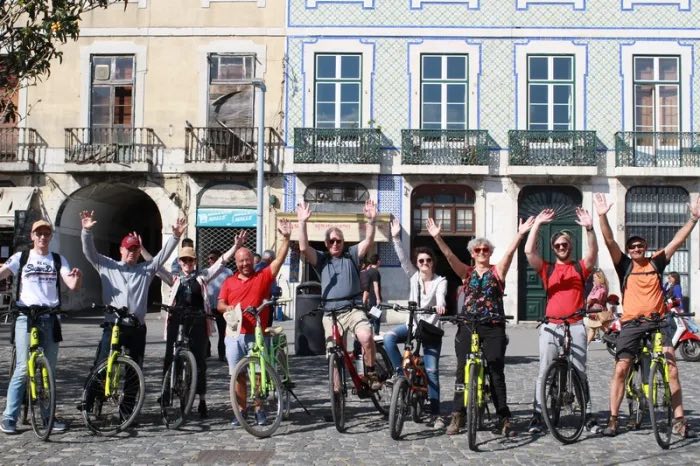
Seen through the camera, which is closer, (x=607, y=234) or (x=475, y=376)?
(x=475, y=376)

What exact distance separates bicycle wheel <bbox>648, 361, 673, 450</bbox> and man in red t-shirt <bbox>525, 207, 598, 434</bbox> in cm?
58

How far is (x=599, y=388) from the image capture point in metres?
10.5

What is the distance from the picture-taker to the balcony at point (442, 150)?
885 inches

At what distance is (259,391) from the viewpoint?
24.1ft

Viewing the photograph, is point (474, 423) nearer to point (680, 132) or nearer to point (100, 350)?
point (100, 350)

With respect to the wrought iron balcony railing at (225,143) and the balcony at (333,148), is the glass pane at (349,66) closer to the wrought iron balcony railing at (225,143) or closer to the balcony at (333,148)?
the balcony at (333,148)

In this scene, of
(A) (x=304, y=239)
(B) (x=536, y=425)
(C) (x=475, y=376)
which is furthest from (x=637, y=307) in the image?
(A) (x=304, y=239)

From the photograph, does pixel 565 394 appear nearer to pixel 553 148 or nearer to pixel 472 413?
pixel 472 413

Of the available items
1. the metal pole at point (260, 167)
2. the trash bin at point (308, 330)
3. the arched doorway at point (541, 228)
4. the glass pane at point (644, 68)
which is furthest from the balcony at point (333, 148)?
the trash bin at point (308, 330)

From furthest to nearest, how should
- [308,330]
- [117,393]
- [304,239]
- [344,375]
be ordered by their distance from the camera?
[308,330], [304,239], [344,375], [117,393]

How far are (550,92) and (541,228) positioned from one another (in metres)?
3.67

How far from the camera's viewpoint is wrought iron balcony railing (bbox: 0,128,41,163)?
2338 centimetres

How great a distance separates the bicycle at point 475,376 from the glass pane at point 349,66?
16.4 m

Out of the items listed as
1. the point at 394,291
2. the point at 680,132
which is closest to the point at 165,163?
the point at 394,291
